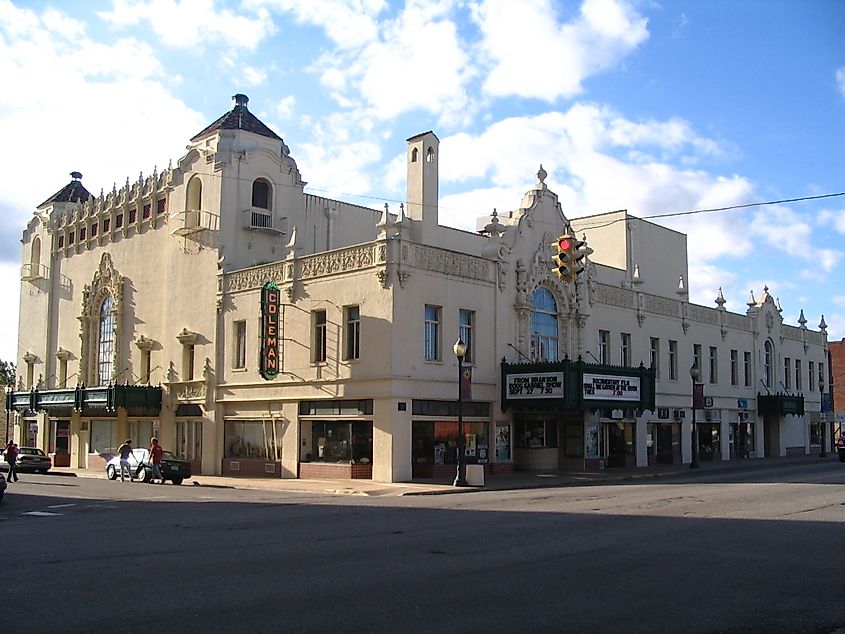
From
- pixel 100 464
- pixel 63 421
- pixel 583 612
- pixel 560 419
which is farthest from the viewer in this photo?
pixel 63 421

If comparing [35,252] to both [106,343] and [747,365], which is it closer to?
[106,343]

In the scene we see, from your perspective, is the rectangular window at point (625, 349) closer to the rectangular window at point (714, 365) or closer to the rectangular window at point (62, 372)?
the rectangular window at point (714, 365)

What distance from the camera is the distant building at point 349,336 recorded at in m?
34.2

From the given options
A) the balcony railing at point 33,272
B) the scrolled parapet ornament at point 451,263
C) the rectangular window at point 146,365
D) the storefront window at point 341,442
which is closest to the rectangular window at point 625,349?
the scrolled parapet ornament at point 451,263

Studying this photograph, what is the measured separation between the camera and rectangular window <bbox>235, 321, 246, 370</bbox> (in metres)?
39.5

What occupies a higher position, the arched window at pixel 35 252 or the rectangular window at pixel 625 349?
the arched window at pixel 35 252

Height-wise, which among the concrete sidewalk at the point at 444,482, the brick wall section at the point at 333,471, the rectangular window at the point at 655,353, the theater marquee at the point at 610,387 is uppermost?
the rectangular window at the point at 655,353

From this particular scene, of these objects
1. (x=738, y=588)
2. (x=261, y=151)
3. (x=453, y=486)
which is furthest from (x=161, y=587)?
(x=261, y=151)

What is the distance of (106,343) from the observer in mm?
48656

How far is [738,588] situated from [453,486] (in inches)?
792

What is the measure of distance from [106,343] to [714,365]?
3411 cm

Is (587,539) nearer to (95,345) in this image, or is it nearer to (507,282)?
(507,282)

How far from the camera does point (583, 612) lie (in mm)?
9430

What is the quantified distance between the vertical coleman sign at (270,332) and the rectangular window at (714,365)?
26.8 m
